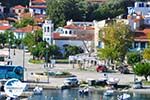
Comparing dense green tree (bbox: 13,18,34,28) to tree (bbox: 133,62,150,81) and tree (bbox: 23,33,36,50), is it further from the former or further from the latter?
tree (bbox: 133,62,150,81)

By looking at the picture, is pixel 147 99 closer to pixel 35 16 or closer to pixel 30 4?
pixel 35 16

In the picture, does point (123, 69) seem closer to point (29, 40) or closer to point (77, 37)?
point (77, 37)

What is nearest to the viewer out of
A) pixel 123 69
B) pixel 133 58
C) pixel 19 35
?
pixel 123 69

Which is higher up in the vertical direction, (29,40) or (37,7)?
(37,7)

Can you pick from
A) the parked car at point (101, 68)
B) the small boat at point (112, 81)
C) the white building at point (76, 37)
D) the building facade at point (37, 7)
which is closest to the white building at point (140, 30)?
the white building at point (76, 37)

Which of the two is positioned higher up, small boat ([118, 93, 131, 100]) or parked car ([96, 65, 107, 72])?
parked car ([96, 65, 107, 72])

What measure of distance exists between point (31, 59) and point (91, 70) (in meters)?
6.84

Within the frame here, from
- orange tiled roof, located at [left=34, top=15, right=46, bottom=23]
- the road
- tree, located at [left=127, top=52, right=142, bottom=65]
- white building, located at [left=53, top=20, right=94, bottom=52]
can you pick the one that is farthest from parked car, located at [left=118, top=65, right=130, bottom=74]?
orange tiled roof, located at [left=34, top=15, right=46, bottom=23]

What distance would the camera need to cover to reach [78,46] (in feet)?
206

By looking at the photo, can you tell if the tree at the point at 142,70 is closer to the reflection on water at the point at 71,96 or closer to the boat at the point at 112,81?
the boat at the point at 112,81

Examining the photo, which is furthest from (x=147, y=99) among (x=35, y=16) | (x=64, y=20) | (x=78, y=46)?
(x=35, y=16)

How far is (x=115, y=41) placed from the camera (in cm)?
5612

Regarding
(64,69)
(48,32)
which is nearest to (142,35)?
(48,32)

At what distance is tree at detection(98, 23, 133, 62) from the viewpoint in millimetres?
54969
